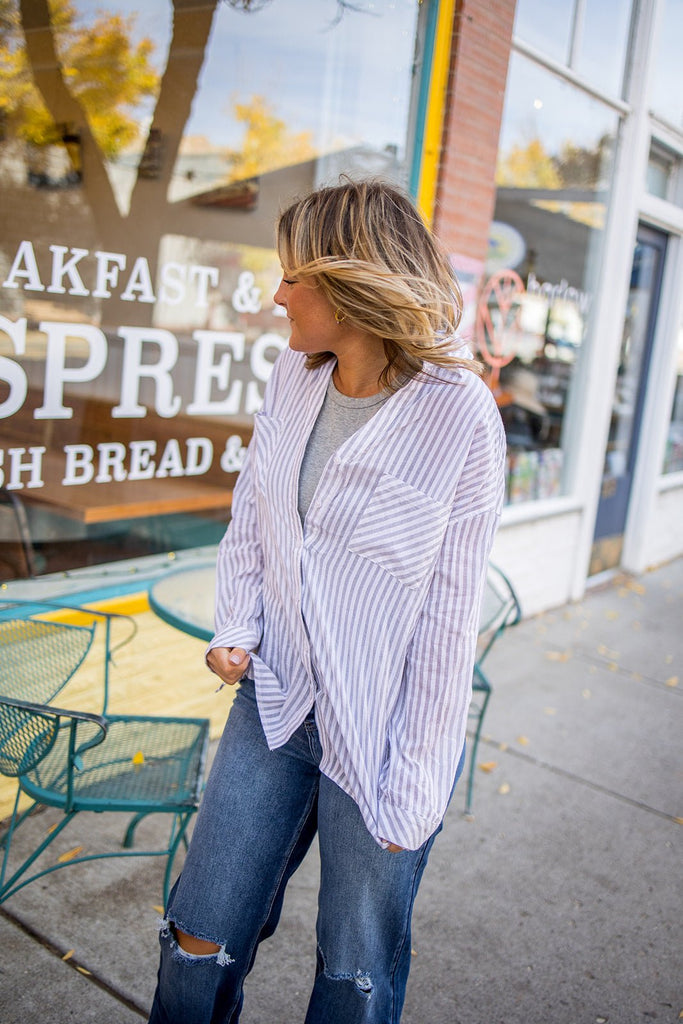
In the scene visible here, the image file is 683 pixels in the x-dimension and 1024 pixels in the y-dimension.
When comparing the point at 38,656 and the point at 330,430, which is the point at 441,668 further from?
the point at 38,656

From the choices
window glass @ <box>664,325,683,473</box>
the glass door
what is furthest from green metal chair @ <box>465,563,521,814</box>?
window glass @ <box>664,325,683,473</box>

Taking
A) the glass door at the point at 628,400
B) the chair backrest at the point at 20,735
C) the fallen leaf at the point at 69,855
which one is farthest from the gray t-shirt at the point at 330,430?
the glass door at the point at 628,400

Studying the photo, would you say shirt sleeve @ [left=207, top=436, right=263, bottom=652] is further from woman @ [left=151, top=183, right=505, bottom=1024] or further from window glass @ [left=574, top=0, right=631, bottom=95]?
window glass @ [left=574, top=0, right=631, bottom=95]

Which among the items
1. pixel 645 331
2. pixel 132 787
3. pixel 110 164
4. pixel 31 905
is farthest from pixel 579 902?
pixel 645 331

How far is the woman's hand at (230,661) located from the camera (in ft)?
5.72

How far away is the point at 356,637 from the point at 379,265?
0.65m

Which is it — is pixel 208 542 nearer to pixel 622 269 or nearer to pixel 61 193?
pixel 61 193

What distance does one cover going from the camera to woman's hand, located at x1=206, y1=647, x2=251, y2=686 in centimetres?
174

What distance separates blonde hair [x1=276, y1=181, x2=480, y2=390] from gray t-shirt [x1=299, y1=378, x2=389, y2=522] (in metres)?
0.08

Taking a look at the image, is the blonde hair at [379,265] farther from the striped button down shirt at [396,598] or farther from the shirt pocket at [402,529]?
the shirt pocket at [402,529]

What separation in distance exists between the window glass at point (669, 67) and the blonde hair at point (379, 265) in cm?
570

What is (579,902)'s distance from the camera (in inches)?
120

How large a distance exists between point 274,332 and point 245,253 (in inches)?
15.5

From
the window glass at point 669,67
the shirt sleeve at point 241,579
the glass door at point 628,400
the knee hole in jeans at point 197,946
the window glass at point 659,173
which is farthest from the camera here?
the glass door at point 628,400
